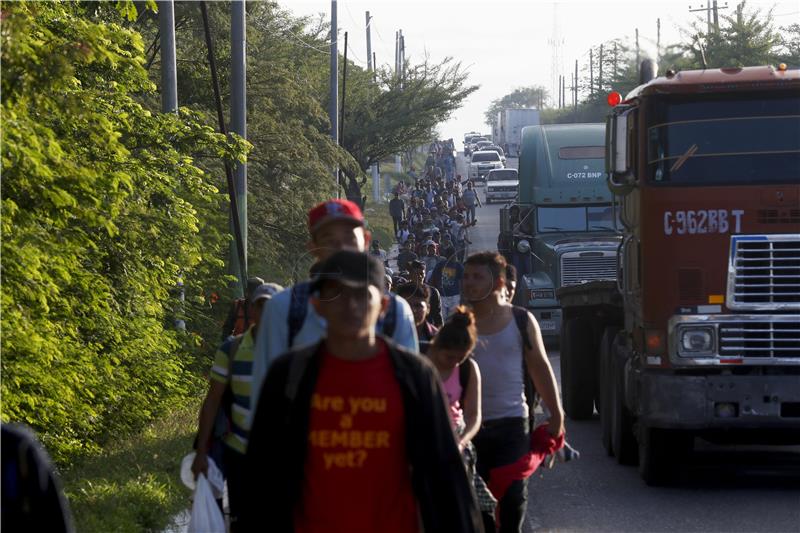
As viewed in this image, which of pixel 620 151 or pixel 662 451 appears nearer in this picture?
pixel 620 151

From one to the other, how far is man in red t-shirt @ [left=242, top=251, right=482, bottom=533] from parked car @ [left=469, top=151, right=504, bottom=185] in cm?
7299

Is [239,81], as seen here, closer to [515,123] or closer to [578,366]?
[578,366]

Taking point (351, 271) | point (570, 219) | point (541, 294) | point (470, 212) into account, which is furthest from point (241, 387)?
point (470, 212)

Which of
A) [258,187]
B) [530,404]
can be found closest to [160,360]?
[530,404]

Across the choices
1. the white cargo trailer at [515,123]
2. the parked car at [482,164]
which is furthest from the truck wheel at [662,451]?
the white cargo trailer at [515,123]

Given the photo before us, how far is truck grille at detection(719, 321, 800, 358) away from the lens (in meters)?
10.8

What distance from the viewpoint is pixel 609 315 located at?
1404cm

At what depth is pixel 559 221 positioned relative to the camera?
22.6 metres

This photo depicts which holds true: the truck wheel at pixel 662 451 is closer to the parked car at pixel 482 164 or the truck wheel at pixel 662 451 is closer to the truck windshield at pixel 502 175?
the truck windshield at pixel 502 175

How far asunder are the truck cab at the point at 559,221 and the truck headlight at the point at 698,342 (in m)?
10.5

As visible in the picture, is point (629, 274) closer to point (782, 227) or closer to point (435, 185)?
point (782, 227)

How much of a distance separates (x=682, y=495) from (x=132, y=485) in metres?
4.23

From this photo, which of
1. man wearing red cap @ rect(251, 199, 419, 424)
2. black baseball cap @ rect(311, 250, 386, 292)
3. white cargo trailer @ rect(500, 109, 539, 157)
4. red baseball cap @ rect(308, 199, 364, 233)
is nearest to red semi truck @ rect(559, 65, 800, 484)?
red baseball cap @ rect(308, 199, 364, 233)

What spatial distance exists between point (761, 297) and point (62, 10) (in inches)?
227
